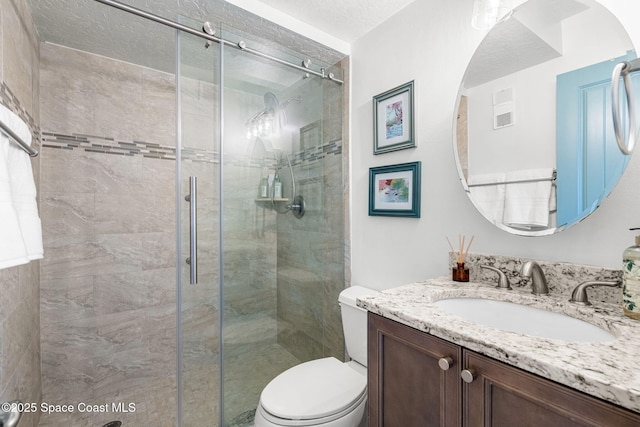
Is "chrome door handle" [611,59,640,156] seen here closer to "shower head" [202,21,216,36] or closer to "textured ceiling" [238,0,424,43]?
"textured ceiling" [238,0,424,43]

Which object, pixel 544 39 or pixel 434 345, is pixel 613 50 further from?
pixel 434 345

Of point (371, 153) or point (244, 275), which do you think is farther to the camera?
point (371, 153)

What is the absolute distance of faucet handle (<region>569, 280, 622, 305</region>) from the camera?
890 mm

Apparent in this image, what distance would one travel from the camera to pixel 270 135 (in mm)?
1629

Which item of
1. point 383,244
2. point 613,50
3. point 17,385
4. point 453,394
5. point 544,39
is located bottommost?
point 17,385

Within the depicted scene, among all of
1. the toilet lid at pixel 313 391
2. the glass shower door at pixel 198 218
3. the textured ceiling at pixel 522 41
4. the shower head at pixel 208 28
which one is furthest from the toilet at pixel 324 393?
the shower head at pixel 208 28

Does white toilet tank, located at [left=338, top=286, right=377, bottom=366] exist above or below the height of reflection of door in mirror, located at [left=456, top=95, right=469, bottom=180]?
below

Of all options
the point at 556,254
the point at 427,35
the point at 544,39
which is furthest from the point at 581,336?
the point at 427,35

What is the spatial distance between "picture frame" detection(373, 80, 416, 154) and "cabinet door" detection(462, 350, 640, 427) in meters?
1.13

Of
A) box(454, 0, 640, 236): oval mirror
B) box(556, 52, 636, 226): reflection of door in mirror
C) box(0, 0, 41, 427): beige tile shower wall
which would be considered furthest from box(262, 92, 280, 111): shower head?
box(556, 52, 636, 226): reflection of door in mirror

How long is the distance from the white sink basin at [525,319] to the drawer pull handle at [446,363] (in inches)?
12.0

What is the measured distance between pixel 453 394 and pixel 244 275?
1094 millimetres

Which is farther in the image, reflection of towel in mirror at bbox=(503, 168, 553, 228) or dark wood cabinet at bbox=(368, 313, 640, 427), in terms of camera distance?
reflection of towel in mirror at bbox=(503, 168, 553, 228)

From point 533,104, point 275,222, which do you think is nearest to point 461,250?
point 533,104
